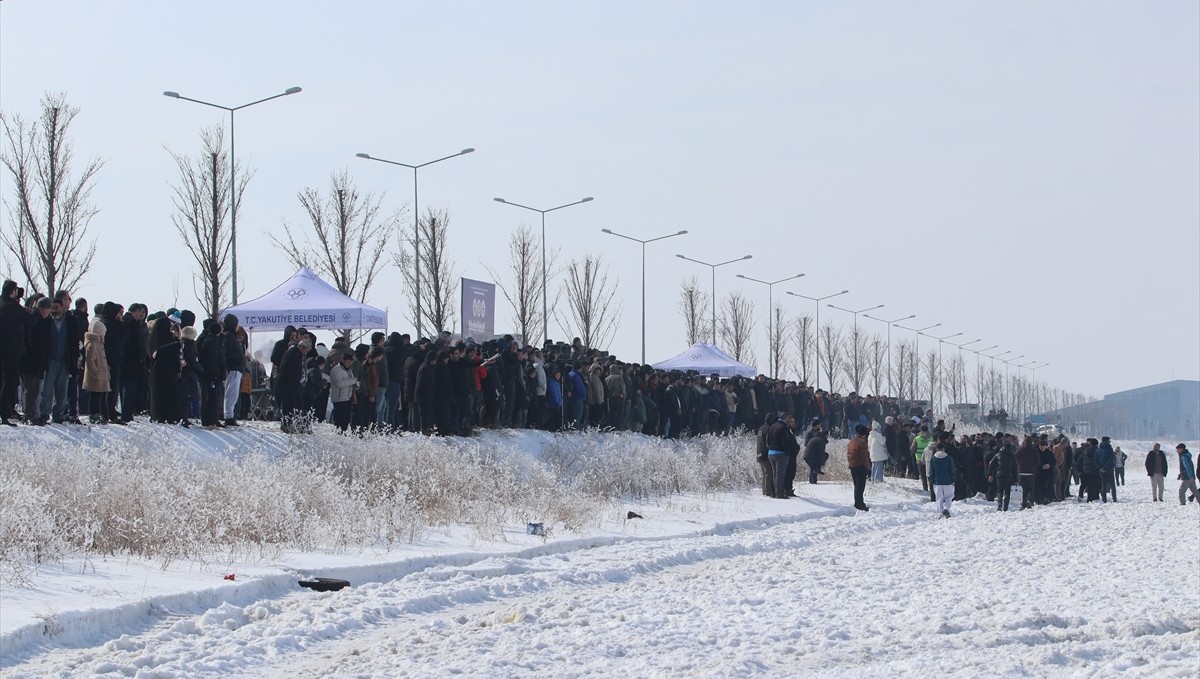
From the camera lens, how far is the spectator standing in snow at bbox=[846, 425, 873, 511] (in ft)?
95.6

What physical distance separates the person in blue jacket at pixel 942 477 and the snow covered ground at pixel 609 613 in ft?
29.7

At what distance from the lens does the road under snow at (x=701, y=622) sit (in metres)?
9.75

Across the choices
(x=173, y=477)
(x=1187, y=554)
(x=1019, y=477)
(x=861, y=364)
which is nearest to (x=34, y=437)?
(x=173, y=477)

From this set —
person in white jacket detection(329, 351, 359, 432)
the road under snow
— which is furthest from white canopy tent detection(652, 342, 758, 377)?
the road under snow

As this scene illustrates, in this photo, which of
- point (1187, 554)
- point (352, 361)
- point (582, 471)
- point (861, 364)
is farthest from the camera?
point (861, 364)

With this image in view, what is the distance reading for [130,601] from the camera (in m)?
11.2

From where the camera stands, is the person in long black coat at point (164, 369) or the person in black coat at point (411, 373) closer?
the person in long black coat at point (164, 369)

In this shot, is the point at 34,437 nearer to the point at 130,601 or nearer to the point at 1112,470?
the point at 130,601

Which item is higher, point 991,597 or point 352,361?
point 352,361

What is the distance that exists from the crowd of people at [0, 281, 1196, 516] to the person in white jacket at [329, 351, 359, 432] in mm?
22

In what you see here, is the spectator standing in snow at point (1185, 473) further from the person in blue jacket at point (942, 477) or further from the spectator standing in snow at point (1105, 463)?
the person in blue jacket at point (942, 477)

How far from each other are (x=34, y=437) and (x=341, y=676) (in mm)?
9399

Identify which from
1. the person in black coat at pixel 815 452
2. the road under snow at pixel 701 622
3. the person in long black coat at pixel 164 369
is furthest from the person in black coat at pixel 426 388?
the person in black coat at pixel 815 452

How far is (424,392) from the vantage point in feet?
80.9
